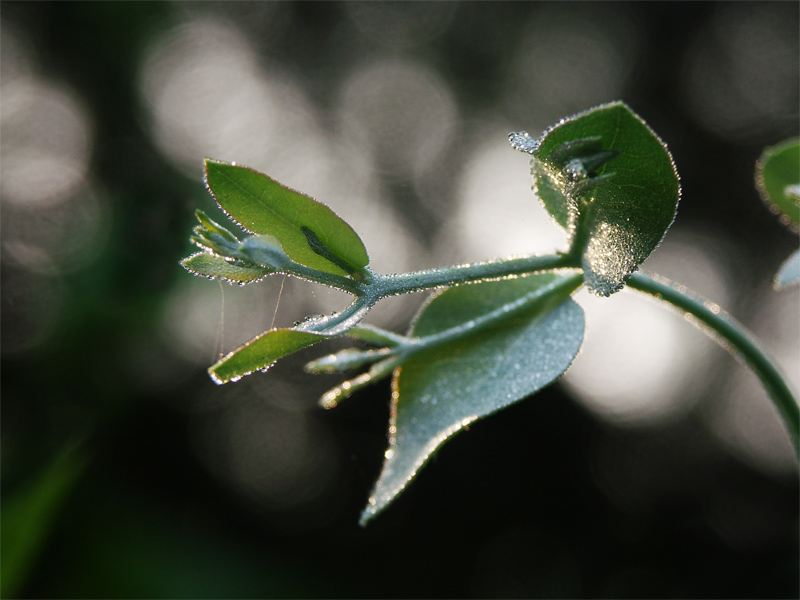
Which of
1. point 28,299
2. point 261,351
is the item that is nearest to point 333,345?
point 28,299

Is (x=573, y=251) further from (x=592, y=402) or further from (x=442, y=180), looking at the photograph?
(x=442, y=180)

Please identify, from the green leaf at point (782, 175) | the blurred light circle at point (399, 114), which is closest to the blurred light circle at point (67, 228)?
the green leaf at point (782, 175)

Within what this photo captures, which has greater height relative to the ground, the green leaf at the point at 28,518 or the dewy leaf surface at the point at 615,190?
the dewy leaf surface at the point at 615,190

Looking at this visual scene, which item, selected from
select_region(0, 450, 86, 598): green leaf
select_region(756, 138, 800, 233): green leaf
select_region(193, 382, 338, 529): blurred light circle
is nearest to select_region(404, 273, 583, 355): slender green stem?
select_region(756, 138, 800, 233): green leaf

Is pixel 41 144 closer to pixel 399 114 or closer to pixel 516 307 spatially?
pixel 399 114

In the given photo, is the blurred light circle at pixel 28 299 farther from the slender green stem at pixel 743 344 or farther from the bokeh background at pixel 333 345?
the slender green stem at pixel 743 344
